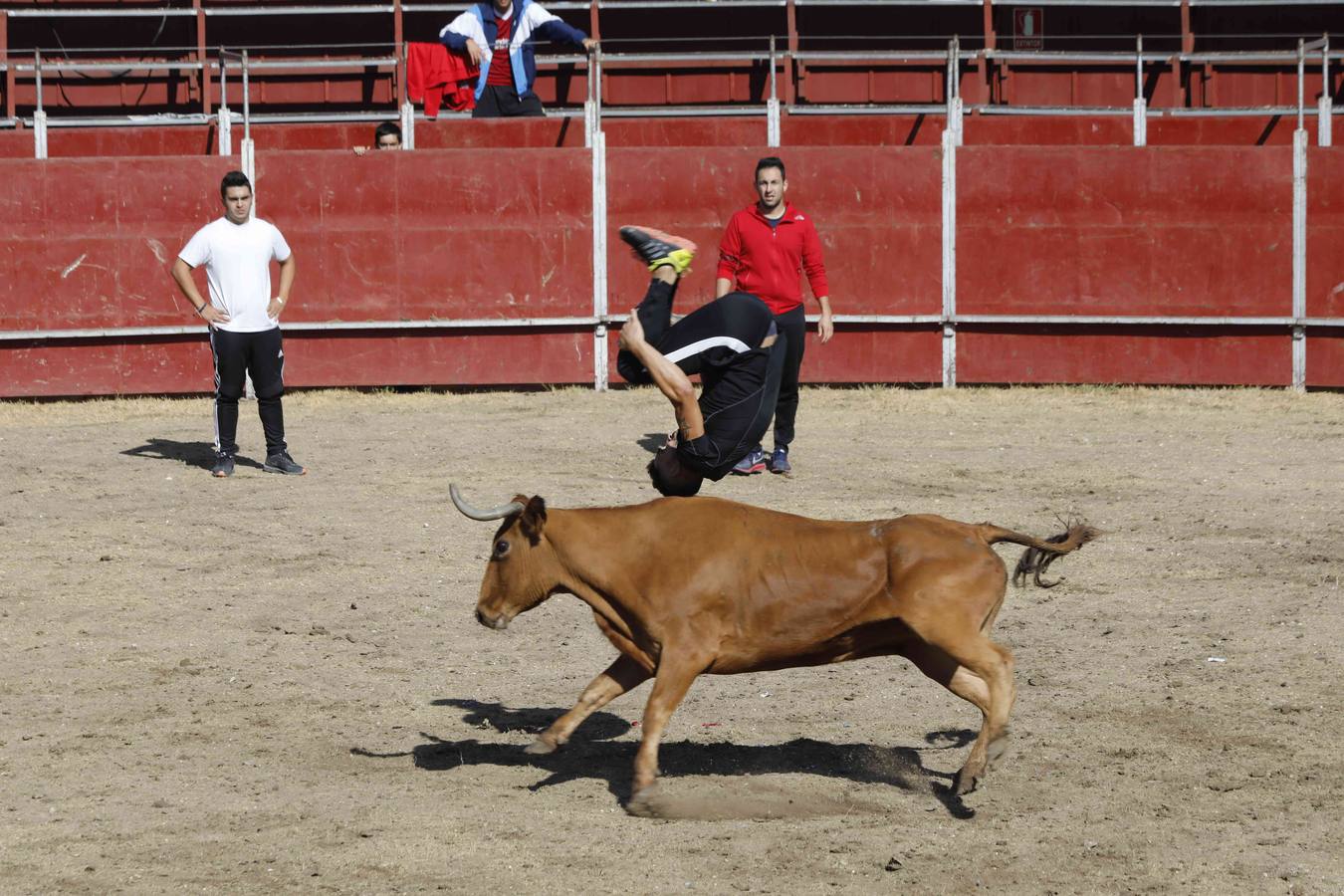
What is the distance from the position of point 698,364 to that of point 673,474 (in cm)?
50

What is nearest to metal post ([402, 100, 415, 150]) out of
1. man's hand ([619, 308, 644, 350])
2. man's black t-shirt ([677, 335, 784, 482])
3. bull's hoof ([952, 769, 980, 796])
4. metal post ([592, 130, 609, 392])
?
metal post ([592, 130, 609, 392])

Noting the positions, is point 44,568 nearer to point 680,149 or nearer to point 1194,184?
point 680,149

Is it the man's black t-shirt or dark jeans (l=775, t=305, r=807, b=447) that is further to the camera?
dark jeans (l=775, t=305, r=807, b=447)

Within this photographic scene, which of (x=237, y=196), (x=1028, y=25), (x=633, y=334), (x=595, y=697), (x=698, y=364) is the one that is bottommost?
(x=595, y=697)

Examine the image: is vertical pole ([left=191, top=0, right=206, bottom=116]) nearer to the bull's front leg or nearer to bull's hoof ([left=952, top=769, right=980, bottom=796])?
the bull's front leg

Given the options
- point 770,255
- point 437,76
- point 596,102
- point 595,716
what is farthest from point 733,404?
point 437,76

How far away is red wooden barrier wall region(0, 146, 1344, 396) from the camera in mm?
15602

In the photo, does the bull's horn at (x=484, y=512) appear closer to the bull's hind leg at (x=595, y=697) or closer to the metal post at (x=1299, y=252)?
the bull's hind leg at (x=595, y=697)

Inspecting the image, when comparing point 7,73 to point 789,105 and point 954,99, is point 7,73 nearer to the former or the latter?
point 789,105

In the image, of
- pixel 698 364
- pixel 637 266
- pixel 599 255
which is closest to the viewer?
pixel 698 364

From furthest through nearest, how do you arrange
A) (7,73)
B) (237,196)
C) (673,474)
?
(7,73) < (237,196) < (673,474)

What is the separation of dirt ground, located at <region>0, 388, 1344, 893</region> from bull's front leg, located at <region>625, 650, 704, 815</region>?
0.32ft

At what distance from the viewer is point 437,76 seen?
62.2ft

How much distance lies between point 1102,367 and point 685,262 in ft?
32.8
